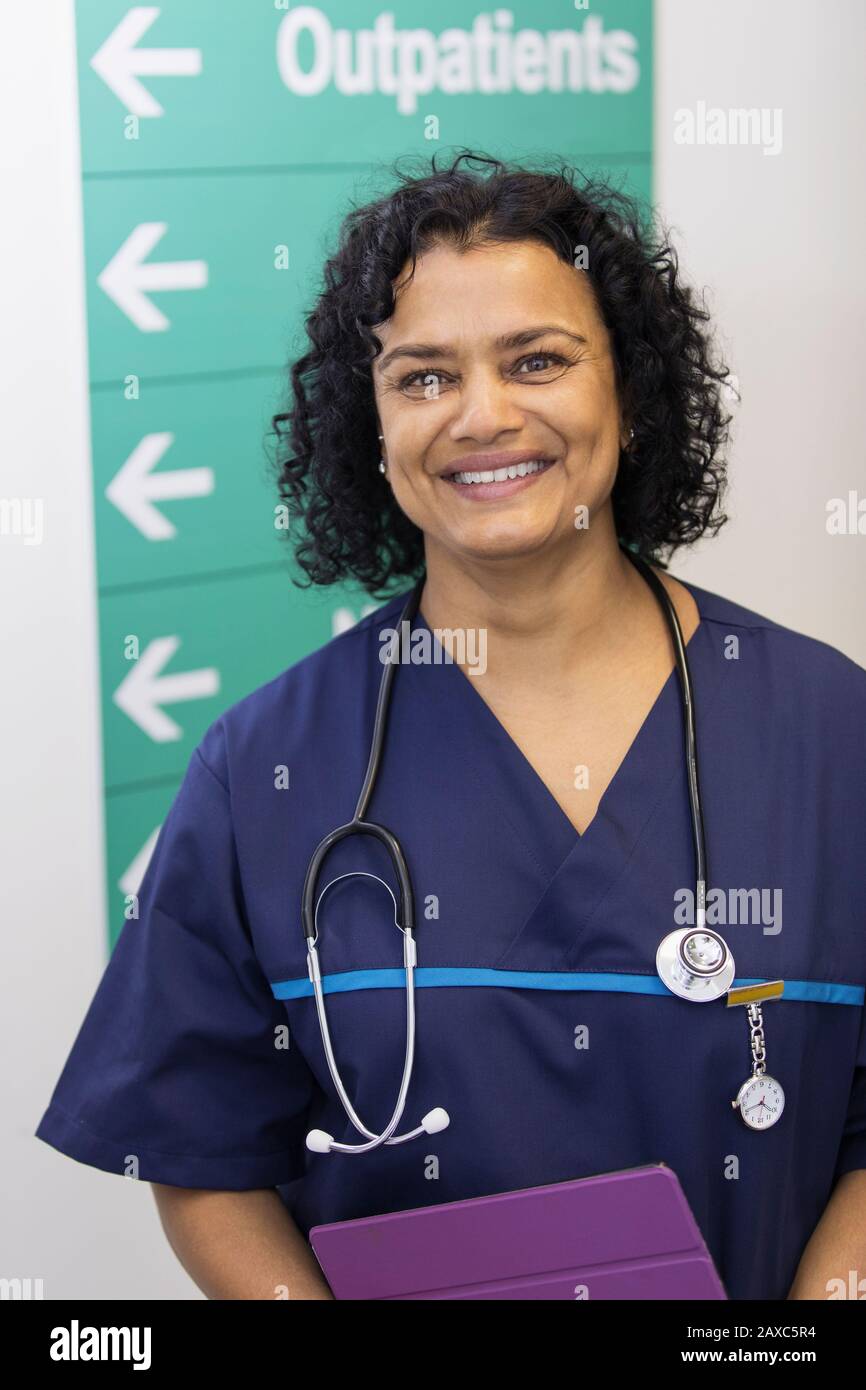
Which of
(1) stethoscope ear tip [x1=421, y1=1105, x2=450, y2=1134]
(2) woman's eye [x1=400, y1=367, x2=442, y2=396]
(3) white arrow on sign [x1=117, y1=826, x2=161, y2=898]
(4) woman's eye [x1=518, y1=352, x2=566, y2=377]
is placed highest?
(4) woman's eye [x1=518, y1=352, x2=566, y2=377]

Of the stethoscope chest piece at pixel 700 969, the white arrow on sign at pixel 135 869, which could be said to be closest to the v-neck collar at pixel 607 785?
the stethoscope chest piece at pixel 700 969

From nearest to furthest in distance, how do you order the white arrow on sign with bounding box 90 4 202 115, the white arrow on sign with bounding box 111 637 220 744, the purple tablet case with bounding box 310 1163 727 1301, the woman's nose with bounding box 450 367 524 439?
1. the purple tablet case with bounding box 310 1163 727 1301
2. the woman's nose with bounding box 450 367 524 439
3. the white arrow on sign with bounding box 90 4 202 115
4. the white arrow on sign with bounding box 111 637 220 744

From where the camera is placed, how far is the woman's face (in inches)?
42.7

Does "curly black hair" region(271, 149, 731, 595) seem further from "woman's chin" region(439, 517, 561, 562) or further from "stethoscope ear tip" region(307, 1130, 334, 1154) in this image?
"stethoscope ear tip" region(307, 1130, 334, 1154)

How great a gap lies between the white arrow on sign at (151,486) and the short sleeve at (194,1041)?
492mm

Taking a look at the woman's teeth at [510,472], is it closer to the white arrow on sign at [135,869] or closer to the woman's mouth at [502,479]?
the woman's mouth at [502,479]

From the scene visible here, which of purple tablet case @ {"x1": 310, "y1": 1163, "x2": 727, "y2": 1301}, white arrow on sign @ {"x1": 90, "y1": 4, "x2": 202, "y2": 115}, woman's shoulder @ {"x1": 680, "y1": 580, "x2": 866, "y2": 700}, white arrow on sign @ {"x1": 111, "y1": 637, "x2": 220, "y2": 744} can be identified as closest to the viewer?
purple tablet case @ {"x1": 310, "y1": 1163, "x2": 727, "y2": 1301}

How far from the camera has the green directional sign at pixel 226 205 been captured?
1496 mm

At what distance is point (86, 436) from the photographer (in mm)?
1548

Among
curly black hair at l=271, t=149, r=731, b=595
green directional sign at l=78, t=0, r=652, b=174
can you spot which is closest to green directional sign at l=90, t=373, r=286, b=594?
curly black hair at l=271, t=149, r=731, b=595

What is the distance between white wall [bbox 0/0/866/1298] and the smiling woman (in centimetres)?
42

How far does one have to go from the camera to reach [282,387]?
156cm

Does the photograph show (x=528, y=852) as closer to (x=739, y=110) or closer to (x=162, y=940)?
(x=162, y=940)

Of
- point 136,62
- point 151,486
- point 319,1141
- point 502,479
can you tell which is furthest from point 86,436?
point 319,1141
